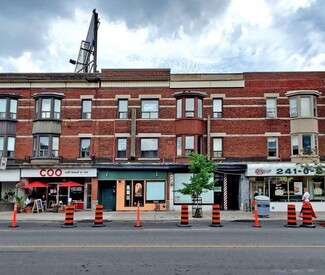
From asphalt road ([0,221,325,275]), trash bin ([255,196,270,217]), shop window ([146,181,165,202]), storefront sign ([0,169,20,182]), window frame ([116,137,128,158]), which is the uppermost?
window frame ([116,137,128,158])

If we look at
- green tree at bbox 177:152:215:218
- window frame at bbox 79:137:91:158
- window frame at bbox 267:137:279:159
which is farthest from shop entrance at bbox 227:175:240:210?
window frame at bbox 79:137:91:158

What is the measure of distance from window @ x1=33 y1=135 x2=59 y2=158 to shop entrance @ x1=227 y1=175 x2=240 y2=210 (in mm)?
13698

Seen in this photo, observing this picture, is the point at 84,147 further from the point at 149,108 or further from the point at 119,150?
the point at 149,108

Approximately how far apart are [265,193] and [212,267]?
20778 mm

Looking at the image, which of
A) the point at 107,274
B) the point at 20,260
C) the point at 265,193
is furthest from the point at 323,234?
the point at 265,193

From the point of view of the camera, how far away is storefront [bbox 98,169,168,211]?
93.0 feet

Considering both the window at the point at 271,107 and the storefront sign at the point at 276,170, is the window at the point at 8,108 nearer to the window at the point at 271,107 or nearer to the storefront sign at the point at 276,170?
the storefront sign at the point at 276,170

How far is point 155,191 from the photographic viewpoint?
28.5 metres

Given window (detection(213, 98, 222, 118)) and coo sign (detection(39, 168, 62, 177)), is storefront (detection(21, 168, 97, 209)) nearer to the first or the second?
coo sign (detection(39, 168, 62, 177))

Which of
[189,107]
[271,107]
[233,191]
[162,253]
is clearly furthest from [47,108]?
[162,253]

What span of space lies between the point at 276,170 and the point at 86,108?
50.6 ft

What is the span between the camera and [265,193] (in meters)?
27.8

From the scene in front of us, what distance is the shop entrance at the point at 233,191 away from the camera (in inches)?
1131

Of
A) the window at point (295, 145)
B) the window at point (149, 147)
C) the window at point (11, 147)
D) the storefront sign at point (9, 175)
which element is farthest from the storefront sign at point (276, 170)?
the window at point (11, 147)
